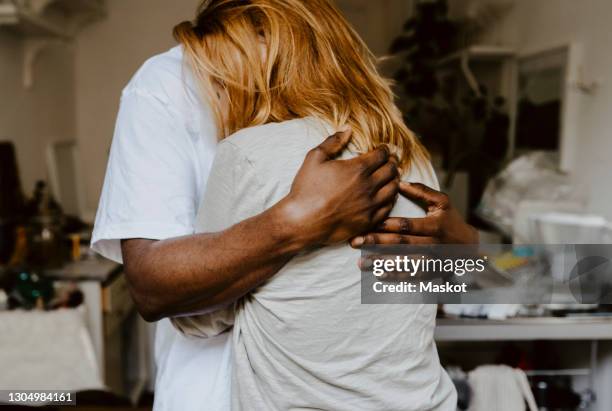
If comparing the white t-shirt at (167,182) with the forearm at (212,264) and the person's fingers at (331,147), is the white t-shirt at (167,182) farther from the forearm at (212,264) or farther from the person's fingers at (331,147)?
the person's fingers at (331,147)

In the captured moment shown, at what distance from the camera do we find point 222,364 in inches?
30.1

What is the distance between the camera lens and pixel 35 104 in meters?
2.67

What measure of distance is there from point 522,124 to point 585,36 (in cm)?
59

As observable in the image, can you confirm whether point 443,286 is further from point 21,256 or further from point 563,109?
point 21,256

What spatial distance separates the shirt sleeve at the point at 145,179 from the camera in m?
0.66

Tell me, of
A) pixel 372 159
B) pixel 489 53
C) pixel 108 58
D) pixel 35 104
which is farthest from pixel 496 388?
pixel 108 58

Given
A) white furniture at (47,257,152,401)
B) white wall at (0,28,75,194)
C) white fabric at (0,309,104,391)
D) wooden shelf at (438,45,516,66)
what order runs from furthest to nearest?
1. wooden shelf at (438,45,516,66)
2. white wall at (0,28,75,194)
3. white furniture at (47,257,152,401)
4. white fabric at (0,309,104,391)

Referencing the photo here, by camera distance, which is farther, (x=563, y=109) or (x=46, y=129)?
(x=46, y=129)

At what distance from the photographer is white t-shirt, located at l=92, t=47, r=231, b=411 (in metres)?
0.67

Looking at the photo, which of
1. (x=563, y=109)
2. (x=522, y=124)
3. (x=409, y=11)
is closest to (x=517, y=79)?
(x=522, y=124)

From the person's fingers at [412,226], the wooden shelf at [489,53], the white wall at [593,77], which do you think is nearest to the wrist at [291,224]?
the person's fingers at [412,226]

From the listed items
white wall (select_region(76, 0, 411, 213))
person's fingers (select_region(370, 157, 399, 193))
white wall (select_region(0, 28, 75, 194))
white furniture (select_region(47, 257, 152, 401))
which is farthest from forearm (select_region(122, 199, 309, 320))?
white wall (select_region(76, 0, 411, 213))

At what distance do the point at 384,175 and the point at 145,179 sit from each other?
10.8 inches

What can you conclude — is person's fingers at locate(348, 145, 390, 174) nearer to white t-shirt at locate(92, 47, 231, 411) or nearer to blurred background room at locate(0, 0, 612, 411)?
white t-shirt at locate(92, 47, 231, 411)
